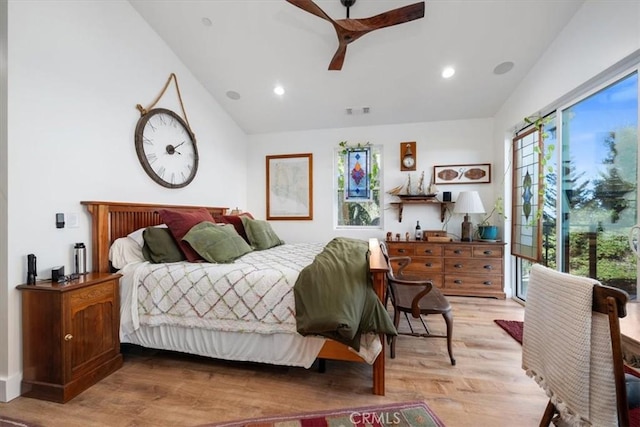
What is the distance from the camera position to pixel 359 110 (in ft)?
12.9

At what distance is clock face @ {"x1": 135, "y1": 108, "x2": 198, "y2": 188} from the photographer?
271cm

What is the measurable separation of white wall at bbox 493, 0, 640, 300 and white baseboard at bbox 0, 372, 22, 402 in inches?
180

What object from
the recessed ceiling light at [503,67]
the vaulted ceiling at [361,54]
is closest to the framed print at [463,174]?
the vaulted ceiling at [361,54]

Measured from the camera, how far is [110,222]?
229cm

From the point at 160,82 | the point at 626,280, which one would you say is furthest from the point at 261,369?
the point at 160,82

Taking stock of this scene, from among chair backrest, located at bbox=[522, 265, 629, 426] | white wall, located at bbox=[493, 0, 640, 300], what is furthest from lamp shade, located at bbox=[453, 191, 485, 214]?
chair backrest, located at bbox=[522, 265, 629, 426]

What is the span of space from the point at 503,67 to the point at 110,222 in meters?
4.35

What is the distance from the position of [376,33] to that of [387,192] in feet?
7.11

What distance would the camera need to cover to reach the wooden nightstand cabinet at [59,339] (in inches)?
64.1

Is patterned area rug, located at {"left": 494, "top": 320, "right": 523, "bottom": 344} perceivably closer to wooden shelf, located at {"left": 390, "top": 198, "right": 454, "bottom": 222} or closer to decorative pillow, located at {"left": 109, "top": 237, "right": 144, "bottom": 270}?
wooden shelf, located at {"left": 390, "top": 198, "right": 454, "bottom": 222}

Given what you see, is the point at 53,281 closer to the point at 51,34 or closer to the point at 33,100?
the point at 33,100

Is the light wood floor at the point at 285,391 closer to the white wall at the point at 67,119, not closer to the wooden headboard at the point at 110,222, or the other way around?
the white wall at the point at 67,119

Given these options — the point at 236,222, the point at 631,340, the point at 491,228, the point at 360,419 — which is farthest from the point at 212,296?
the point at 491,228

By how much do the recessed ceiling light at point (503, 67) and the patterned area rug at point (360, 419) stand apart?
3.50 m
